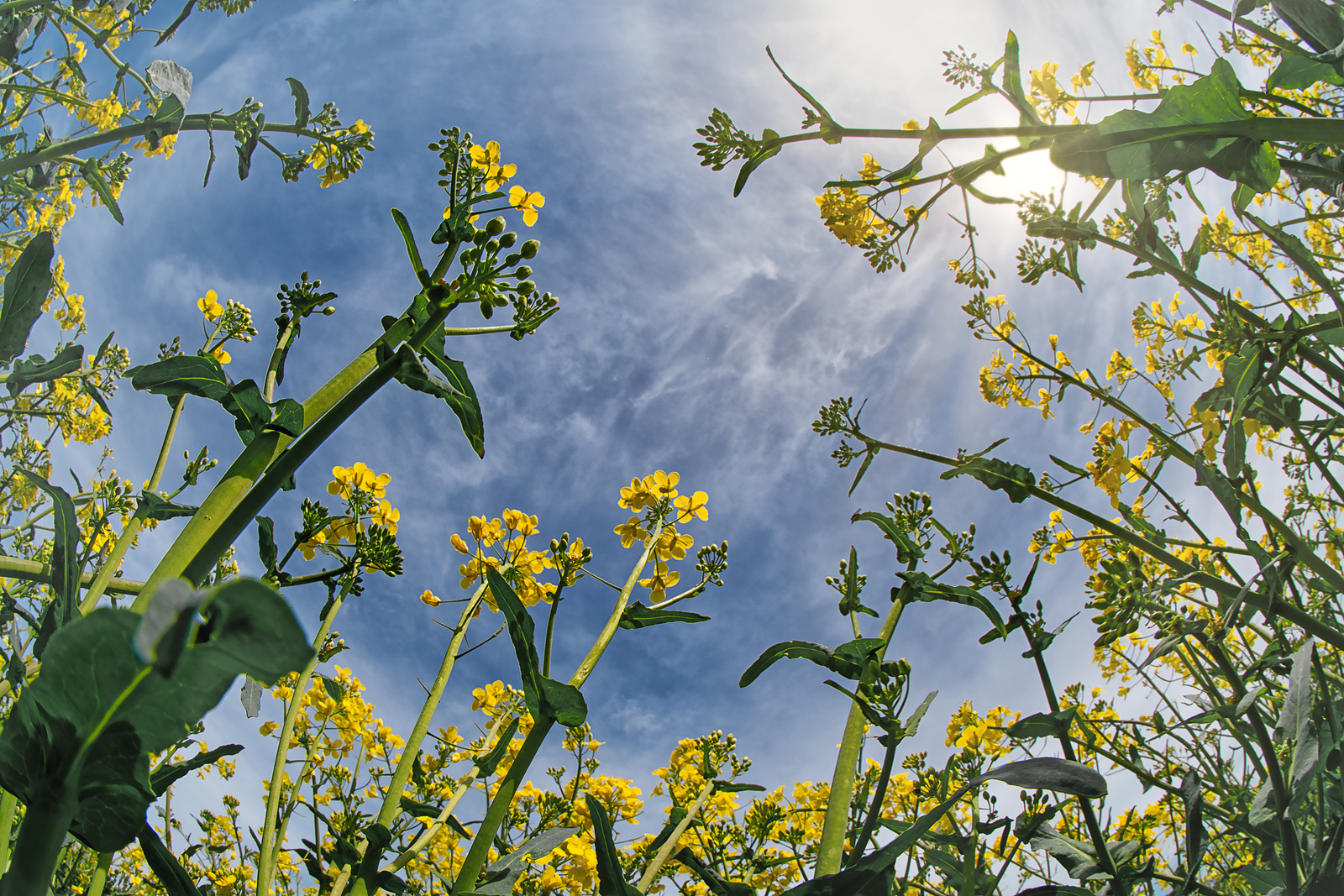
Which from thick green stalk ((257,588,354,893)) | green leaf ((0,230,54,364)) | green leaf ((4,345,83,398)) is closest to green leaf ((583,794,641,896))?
thick green stalk ((257,588,354,893))

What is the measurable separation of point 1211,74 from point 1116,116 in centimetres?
12

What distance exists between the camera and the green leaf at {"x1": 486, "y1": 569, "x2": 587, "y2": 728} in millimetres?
838

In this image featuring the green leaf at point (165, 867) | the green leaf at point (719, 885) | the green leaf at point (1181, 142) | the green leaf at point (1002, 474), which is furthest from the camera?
the green leaf at point (1002, 474)

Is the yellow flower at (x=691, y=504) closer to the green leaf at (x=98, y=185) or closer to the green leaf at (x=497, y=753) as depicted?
the green leaf at (x=497, y=753)

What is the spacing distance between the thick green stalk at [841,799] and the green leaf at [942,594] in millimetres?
97

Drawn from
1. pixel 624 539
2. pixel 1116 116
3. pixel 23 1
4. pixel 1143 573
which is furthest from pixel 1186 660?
pixel 23 1

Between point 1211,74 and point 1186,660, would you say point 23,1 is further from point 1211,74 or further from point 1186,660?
point 1186,660

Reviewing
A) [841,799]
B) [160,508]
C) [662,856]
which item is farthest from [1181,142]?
[160,508]

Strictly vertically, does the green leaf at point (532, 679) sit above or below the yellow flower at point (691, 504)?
below

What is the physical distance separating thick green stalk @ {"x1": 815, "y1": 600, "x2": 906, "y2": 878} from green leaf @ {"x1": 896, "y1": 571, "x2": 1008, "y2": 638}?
0.10 metres

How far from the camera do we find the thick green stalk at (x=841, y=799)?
0.76m

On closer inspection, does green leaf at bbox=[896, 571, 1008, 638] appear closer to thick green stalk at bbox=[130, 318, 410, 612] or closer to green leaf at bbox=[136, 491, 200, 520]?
thick green stalk at bbox=[130, 318, 410, 612]

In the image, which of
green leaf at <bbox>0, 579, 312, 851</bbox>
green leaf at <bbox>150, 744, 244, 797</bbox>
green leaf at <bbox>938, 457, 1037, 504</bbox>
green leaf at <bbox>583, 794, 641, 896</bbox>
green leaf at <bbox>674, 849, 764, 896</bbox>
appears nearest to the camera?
green leaf at <bbox>0, 579, 312, 851</bbox>

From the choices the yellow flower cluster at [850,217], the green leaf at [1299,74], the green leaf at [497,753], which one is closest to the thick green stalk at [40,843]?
→ the green leaf at [497,753]
